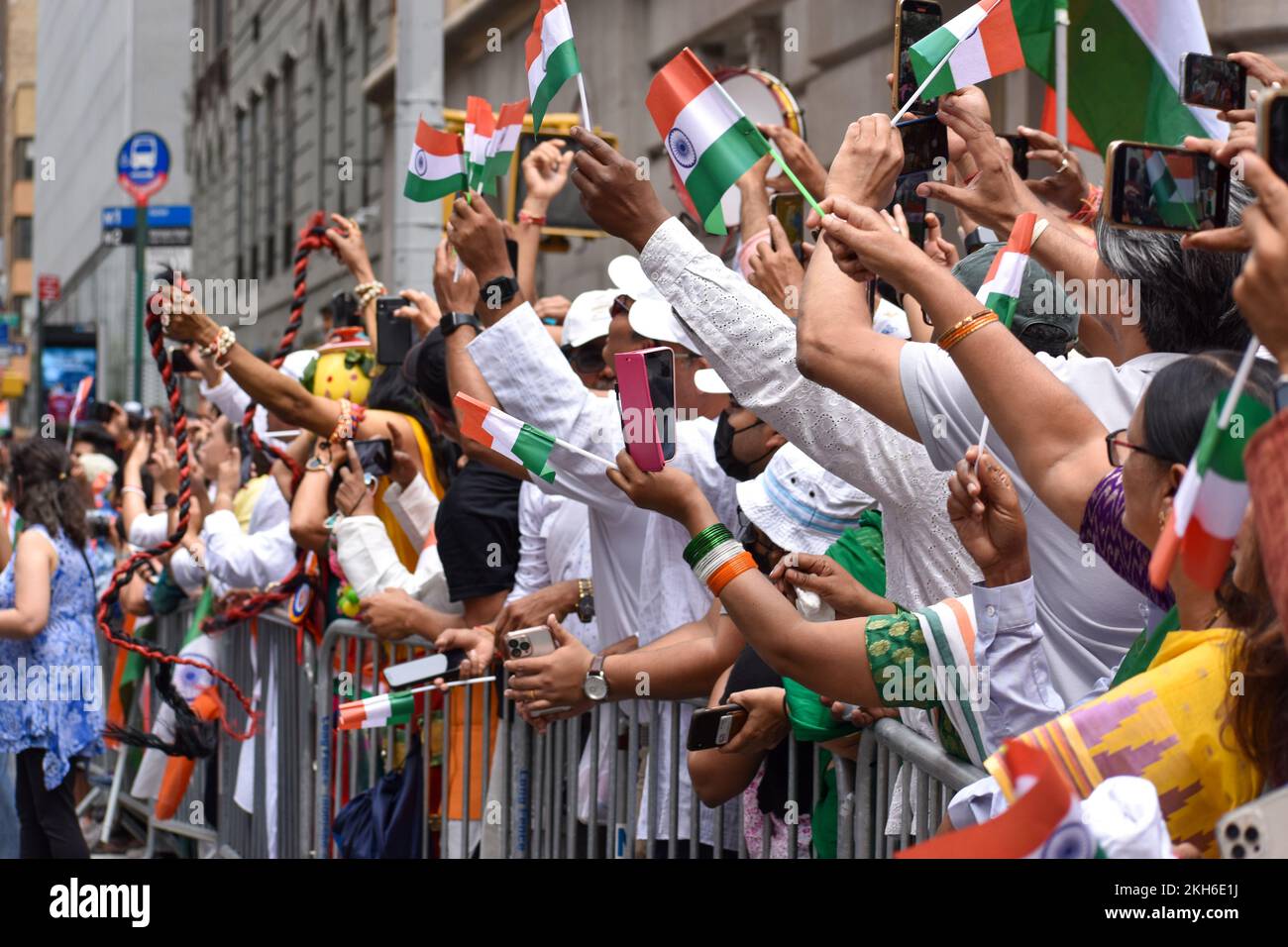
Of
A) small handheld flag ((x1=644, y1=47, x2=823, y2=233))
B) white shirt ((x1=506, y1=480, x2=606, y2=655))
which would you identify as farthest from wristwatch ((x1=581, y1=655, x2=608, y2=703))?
small handheld flag ((x1=644, y1=47, x2=823, y2=233))

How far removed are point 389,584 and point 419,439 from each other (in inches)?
26.8

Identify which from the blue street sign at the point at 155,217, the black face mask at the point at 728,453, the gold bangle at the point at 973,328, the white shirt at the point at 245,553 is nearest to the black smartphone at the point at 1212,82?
the gold bangle at the point at 973,328

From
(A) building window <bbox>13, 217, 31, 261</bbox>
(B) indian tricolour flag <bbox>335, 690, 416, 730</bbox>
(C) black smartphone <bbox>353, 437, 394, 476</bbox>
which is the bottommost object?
(B) indian tricolour flag <bbox>335, 690, 416, 730</bbox>

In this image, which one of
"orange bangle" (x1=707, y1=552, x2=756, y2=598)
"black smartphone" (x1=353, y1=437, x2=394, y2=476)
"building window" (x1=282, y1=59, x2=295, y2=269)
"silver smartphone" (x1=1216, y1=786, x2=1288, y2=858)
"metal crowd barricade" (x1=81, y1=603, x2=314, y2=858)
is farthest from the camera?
"building window" (x1=282, y1=59, x2=295, y2=269)

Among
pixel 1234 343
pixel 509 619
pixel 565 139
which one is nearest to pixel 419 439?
pixel 565 139

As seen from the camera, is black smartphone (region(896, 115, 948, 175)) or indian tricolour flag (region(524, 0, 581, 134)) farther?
indian tricolour flag (region(524, 0, 581, 134))

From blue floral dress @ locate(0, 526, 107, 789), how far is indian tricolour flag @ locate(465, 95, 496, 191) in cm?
331

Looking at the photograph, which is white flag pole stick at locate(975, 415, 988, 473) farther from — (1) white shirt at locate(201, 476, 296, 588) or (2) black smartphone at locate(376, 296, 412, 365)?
(1) white shirt at locate(201, 476, 296, 588)

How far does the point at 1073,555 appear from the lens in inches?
126

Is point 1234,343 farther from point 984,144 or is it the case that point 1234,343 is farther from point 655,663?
point 655,663

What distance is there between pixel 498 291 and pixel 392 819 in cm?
182

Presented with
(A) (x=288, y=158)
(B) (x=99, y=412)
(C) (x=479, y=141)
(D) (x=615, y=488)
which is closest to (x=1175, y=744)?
(D) (x=615, y=488)

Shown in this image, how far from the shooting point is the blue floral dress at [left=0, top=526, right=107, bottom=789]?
24.7ft
